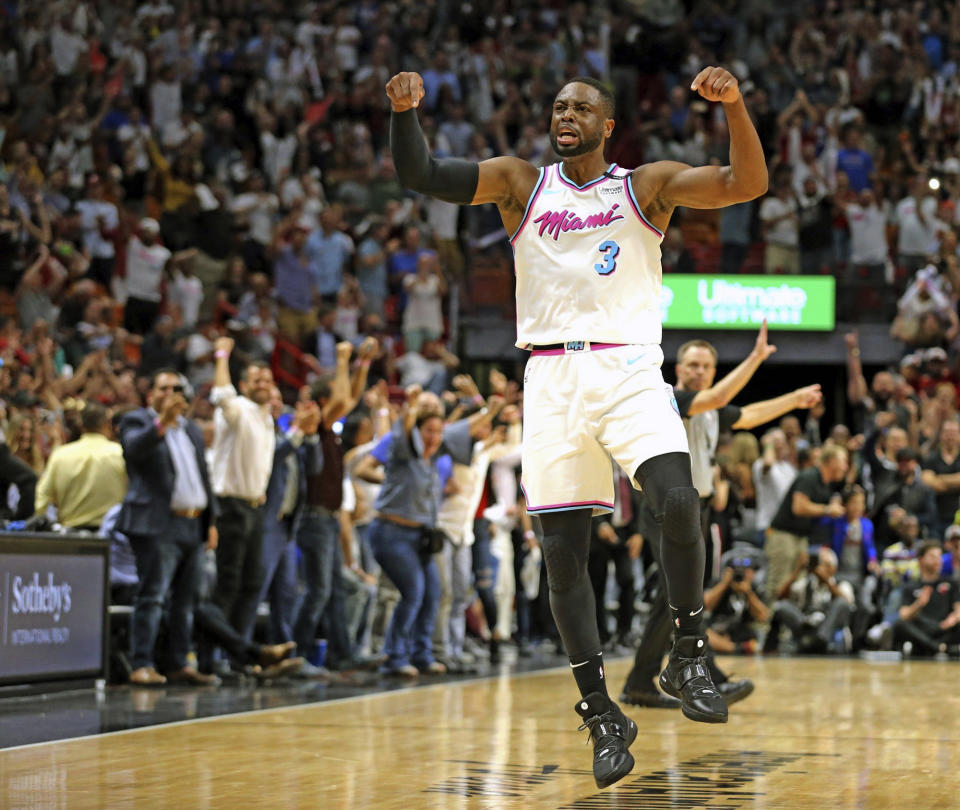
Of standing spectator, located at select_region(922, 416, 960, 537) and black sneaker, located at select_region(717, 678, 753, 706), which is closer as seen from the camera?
black sneaker, located at select_region(717, 678, 753, 706)

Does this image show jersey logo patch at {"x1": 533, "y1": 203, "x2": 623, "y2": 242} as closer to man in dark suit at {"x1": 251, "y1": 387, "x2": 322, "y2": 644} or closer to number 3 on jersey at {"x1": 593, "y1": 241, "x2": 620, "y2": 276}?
number 3 on jersey at {"x1": 593, "y1": 241, "x2": 620, "y2": 276}

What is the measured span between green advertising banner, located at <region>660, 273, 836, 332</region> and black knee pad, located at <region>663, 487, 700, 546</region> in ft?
45.4

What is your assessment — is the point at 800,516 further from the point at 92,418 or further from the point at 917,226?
the point at 92,418

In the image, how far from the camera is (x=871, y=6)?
22391 mm

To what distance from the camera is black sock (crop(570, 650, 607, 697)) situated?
5.23 metres

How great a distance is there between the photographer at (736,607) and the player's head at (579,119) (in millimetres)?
8782

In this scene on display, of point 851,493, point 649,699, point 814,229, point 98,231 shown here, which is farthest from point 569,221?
point 814,229

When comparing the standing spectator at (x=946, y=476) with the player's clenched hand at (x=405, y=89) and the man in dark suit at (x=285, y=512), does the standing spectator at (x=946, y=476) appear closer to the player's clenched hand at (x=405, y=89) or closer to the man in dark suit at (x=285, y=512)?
the man in dark suit at (x=285, y=512)

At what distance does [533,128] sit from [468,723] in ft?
43.8

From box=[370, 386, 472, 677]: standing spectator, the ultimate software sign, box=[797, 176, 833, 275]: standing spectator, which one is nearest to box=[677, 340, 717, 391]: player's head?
box=[370, 386, 472, 677]: standing spectator

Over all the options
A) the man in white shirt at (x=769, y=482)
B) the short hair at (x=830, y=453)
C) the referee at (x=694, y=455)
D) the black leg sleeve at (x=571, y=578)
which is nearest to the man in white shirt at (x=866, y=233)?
the man in white shirt at (x=769, y=482)

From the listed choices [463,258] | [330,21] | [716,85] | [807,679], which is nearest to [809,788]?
[716,85]

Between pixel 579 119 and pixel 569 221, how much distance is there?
36 cm

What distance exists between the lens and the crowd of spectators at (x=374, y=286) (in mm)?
10500
